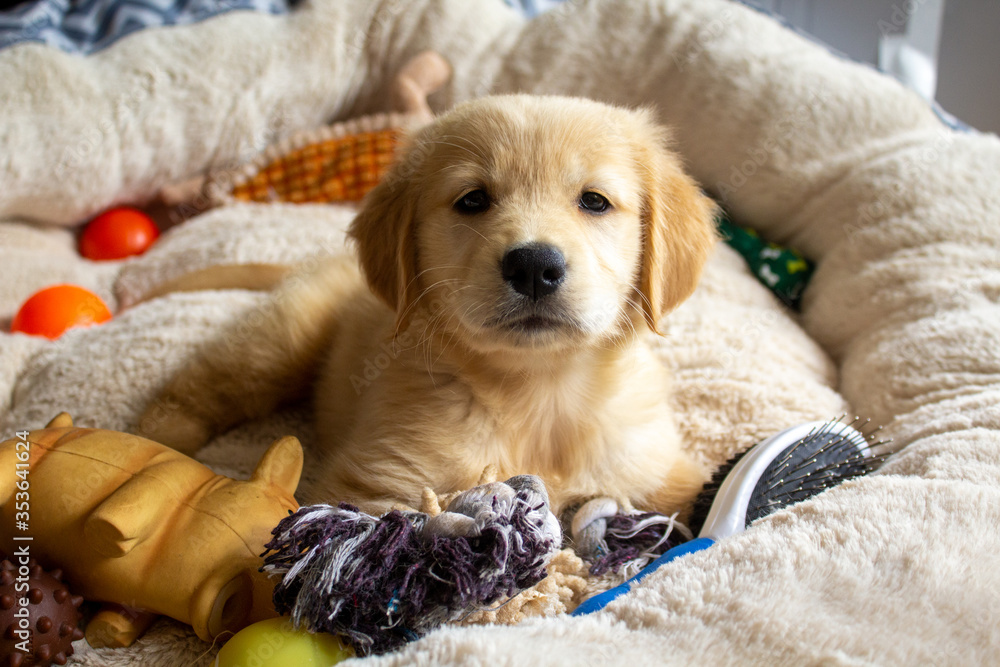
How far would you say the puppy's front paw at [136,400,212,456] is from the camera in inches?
78.2

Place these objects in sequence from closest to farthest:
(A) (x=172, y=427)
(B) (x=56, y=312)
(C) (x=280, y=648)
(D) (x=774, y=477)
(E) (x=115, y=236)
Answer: (C) (x=280, y=648) → (D) (x=774, y=477) → (A) (x=172, y=427) → (B) (x=56, y=312) → (E) (x=115, y=236)

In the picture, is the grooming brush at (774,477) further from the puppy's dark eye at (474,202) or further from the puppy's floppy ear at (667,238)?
the puppy's dark eye at (474,202)

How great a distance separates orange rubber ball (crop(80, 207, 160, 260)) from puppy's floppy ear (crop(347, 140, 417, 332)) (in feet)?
6.16

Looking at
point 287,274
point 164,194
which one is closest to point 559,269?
point 287,274

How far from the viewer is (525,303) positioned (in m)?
1.36

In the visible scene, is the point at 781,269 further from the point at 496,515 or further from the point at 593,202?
the point at 496,515

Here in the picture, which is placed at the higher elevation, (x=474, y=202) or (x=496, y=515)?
(x=474, y=202)

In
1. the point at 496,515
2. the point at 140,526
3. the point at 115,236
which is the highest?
the point at 496,515

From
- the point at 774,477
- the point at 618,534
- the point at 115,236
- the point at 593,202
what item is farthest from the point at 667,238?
the point at 115,236

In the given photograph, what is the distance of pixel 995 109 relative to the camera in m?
3.52

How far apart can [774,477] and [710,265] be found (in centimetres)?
123

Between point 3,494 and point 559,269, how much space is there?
1106 millimetres

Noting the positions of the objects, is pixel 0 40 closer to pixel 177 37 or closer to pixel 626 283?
pixel 177 37

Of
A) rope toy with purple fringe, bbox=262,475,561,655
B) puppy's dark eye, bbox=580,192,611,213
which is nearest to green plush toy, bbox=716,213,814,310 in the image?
puppy's dark eye, bbox=580,192,611,213
